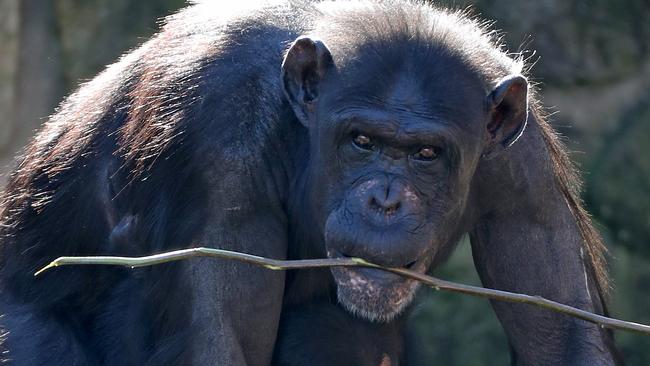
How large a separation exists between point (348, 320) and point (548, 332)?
105 cm

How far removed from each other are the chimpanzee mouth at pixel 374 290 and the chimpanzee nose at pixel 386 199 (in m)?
0.27

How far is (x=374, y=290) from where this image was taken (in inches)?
236

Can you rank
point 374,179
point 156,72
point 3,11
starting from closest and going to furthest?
1. point 374,179
2. point 156,72
3. point 3,11

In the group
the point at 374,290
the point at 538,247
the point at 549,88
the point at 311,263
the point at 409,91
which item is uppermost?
the point at 409,91

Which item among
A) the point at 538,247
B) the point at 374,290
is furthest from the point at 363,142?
the point at 538,247

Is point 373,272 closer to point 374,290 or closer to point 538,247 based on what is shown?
point 374,290

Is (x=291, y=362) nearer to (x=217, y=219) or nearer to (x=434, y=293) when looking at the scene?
(x=217, y=219)

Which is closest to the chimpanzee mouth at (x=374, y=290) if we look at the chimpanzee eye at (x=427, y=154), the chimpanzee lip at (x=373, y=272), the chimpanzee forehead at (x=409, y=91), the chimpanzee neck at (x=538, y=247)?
the chimpanzee lip at (x=373, y=272)

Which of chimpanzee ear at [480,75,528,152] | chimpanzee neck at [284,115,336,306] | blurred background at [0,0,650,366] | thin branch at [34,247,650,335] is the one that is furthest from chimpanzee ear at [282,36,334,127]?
blurred background at [0,0,650,366]

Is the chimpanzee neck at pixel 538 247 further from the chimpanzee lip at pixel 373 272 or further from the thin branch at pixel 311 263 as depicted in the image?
the thin branch at pixel 311 263

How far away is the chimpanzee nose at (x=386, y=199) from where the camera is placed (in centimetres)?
583

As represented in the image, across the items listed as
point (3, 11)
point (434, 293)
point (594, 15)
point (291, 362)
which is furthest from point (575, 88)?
point (291, 362)

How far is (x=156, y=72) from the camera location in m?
6.70

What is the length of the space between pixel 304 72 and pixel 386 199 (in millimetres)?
809
